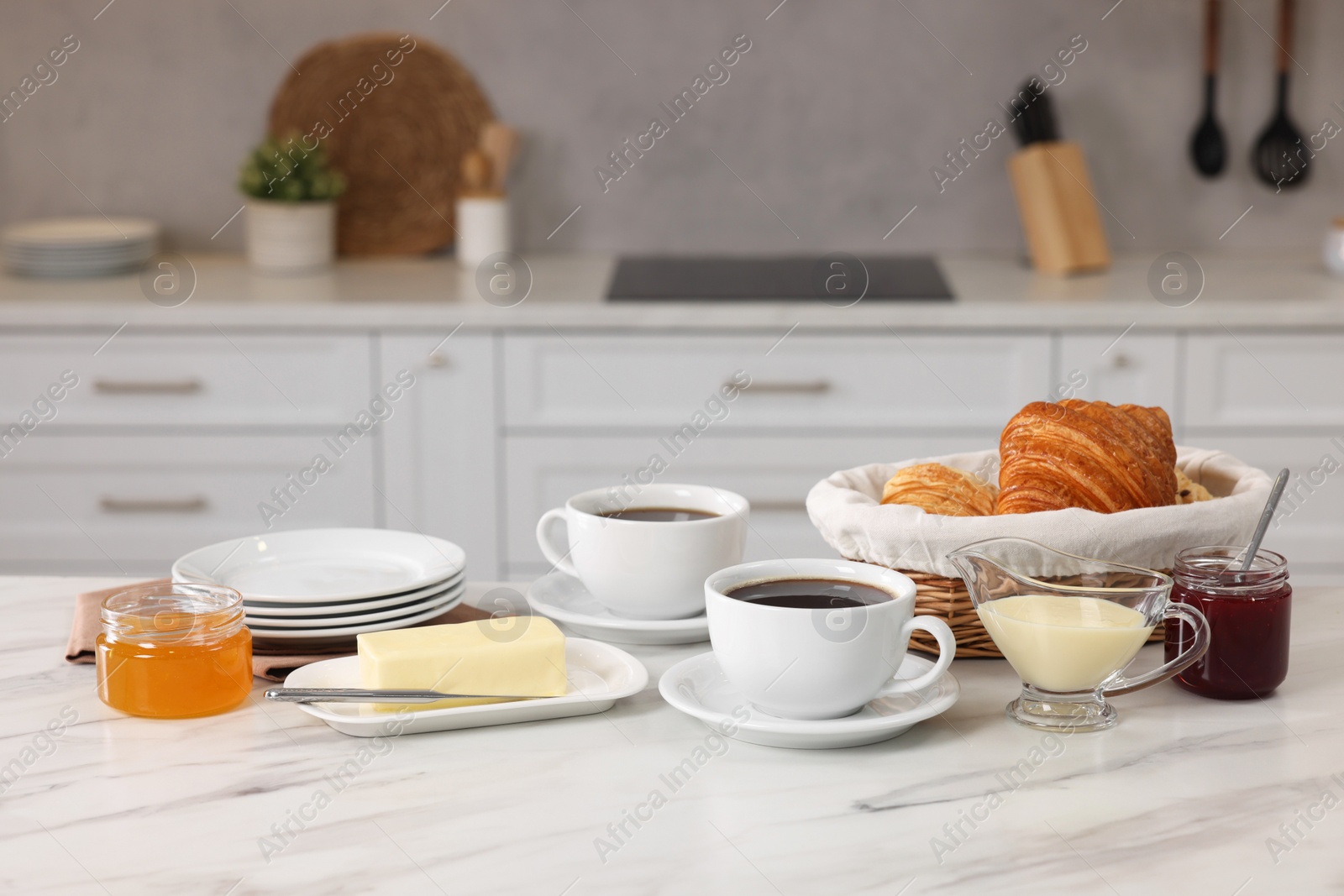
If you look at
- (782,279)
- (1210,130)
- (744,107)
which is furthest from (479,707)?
(1210,130)

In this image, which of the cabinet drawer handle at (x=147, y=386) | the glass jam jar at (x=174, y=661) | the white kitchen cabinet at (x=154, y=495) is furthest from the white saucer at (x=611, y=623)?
the cabinet drawer handle at (x=147, y=386)

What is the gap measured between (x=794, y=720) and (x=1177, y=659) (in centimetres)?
25

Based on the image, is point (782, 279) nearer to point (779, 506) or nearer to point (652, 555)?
point (779, 506)

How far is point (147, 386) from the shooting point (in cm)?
232

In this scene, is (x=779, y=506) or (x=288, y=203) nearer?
(x=779, y=506)

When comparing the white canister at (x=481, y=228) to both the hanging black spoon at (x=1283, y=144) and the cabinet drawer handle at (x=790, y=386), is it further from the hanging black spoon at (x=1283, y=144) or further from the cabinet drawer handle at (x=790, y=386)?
the hanging black spoon at (x=1283, y=144)

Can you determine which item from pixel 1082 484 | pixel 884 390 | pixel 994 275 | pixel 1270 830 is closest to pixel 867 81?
pixel 994 275

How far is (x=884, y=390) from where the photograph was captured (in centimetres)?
230

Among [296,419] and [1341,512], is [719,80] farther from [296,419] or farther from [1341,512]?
[1341,512]

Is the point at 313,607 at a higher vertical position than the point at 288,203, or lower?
lower

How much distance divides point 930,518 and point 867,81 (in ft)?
6.65

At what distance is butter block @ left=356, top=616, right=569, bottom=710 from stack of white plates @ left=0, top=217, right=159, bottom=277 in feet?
6.42

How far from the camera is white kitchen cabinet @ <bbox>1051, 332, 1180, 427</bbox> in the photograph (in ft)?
7.39

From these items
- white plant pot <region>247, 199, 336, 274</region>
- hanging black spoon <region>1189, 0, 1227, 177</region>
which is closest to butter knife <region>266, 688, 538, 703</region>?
white plant pot <region>247, 199, 336, 274</region>
